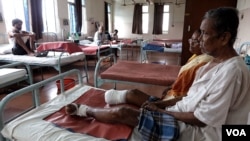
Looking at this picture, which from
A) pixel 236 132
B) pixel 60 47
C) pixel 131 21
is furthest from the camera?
pixel 131 21

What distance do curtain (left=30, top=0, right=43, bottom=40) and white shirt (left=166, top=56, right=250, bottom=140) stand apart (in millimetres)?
4968

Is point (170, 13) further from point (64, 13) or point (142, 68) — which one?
point (142, 68)

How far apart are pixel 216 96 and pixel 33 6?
16.8 ft

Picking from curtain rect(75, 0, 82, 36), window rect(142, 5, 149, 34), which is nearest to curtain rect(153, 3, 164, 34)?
window rect(142, 5, 149, 34)

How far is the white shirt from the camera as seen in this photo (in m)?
0.87

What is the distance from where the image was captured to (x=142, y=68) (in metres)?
2.65

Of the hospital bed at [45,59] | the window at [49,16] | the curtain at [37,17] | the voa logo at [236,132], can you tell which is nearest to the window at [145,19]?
the window at [49,16]

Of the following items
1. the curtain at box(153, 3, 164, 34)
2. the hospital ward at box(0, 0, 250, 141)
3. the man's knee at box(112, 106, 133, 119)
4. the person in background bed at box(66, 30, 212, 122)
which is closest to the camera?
the hospital ward at box(0, 0, 250, 141)

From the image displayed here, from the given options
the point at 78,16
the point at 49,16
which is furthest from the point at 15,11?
the point at 78,16

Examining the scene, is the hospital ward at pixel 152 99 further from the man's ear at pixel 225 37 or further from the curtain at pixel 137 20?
the curtain at pixel 137 20

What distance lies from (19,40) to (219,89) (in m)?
3.55

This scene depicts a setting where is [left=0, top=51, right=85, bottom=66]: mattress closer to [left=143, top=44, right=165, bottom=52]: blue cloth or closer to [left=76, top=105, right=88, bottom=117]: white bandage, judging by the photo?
[left=143, top=44, right=165, bottom=52]: blue cloth

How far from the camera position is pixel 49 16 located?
18.3 ft

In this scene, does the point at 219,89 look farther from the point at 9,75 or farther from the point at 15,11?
the point at 15,11
